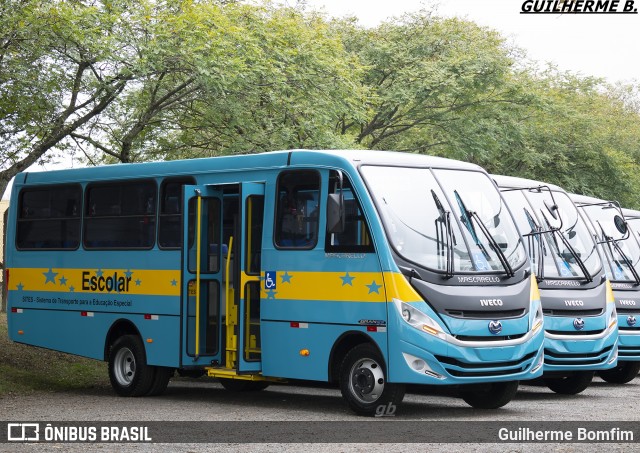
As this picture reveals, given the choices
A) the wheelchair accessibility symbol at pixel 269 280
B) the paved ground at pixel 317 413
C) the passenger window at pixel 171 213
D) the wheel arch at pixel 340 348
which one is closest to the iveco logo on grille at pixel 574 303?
the paved ground at pixel 317 413

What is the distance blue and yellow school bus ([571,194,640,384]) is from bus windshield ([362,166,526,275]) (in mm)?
4122

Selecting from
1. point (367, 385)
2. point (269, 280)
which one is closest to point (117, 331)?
point (269, 280)

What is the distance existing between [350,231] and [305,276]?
0.85 meters

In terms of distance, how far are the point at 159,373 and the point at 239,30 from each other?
892 centimetres

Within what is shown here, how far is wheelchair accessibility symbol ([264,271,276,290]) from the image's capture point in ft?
45.0

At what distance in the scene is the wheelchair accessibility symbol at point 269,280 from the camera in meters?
13.7

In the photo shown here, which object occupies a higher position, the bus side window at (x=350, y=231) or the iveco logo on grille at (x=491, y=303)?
the bus side window at (x=350, y=231)

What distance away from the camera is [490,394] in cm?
1351

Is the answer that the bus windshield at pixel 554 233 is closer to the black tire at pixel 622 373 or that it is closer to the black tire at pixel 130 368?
the black tire at pixel 622 373

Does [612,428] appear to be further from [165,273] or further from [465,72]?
[465,72]

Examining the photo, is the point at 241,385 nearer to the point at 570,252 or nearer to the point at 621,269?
the point at 570,252

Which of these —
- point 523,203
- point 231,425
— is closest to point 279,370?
point 231,425

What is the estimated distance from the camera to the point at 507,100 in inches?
1374

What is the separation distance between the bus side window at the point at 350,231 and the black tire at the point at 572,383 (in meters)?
4.84
